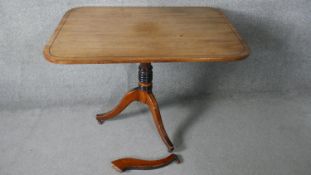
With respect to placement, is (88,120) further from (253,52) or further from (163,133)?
(253,52)

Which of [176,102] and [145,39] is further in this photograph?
[176,102]

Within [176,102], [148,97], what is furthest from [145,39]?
[176,102]

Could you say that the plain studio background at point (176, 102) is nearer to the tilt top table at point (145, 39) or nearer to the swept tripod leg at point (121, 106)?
the swept tripod leg at point (121, 106)

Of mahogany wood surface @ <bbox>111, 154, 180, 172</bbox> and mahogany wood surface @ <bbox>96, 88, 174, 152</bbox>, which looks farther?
mahogany wood surface @ <bbox>96, 88, 174, 152</bbox>

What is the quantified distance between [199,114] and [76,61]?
1.05 m

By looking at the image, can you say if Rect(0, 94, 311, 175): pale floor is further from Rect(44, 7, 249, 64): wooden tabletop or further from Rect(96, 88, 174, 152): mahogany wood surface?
Rect(44, 7, 249, 64): wooden tabletop

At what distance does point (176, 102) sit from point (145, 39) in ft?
2.80

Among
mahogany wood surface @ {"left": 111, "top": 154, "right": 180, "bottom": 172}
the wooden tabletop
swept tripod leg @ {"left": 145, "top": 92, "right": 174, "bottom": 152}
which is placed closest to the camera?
the wooden tabletop

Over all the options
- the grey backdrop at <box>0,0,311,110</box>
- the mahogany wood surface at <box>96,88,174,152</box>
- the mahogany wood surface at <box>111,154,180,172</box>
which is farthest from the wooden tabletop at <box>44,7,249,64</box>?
the mahogany wood surface at <box>111,154,180,172</box>

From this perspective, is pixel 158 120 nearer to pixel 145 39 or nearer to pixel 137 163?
pixel 137 163

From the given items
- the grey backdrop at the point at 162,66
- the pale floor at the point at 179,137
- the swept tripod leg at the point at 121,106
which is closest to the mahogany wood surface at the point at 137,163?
the pale floor at the point at 179,137

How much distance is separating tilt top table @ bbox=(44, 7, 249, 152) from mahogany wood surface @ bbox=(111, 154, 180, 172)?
0.08 metres

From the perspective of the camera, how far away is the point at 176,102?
210cm

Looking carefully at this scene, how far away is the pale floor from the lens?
5.31ft
